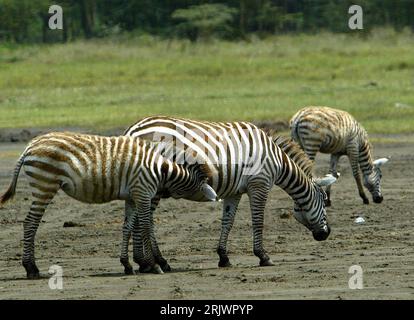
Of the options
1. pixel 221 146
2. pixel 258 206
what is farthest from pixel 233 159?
pixel 258 206

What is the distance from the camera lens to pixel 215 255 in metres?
13.2

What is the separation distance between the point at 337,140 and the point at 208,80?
1836 centimetres

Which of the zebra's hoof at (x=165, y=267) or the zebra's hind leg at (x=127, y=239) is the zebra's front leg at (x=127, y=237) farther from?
the zebra's hoof at (x=165, y=267)

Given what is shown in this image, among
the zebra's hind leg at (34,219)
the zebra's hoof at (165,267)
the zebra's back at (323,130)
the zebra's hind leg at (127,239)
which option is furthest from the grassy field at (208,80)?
the zebra's hind leg at (34,219)

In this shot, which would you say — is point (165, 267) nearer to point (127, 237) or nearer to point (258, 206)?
point (127, 237)

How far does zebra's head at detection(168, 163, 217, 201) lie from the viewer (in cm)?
1202

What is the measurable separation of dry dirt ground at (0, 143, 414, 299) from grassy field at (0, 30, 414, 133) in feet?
31.2

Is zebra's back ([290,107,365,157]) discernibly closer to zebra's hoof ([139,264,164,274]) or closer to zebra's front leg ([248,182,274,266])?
zebra's front leg ([248,182,274,266])

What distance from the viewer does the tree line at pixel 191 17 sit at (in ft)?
153

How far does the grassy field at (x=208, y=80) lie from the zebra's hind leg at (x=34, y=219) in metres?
15.8

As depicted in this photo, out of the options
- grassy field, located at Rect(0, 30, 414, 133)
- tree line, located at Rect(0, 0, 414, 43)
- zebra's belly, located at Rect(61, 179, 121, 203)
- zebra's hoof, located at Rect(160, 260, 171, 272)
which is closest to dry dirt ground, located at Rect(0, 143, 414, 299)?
zebra's hoof, located at Rect(160, 260, 171, 272)

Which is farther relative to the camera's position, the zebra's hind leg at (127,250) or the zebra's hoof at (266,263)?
the zebra's hoof at (266,263)
